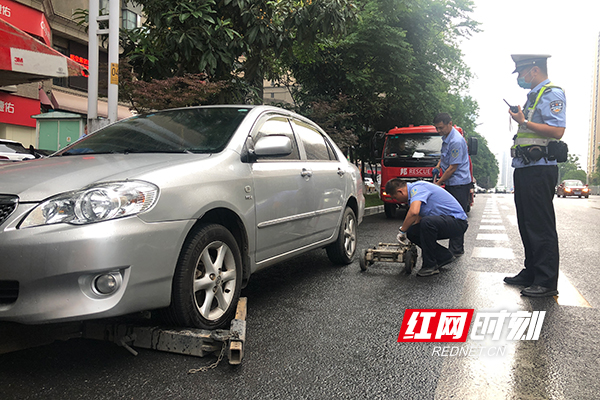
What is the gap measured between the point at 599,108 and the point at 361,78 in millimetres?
143959

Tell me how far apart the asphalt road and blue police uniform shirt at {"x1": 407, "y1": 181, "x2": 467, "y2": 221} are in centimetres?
112

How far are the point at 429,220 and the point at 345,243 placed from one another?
3.22ft

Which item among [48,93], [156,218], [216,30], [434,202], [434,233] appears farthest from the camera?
[48,93]

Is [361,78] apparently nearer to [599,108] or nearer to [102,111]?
[102,111]

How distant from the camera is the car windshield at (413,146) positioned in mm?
12211

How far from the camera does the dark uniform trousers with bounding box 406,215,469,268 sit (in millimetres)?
5207

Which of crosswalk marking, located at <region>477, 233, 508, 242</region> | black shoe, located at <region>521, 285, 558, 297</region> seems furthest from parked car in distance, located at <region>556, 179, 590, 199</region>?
black shoe, located at <region>521, 285, 558, 297</region>

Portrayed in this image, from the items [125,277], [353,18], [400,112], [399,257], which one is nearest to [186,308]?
[125,277]

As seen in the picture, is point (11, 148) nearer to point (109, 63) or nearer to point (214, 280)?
point (109, 63)

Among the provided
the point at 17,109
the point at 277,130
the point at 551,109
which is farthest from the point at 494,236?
the point at 17,109

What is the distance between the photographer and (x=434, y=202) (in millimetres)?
5438

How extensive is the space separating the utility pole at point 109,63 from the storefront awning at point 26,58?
1.74 ft

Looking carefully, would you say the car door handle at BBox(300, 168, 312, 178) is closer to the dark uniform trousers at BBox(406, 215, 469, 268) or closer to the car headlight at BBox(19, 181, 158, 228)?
the dark uniform trousers at BBox(406, 215, 469, 268)

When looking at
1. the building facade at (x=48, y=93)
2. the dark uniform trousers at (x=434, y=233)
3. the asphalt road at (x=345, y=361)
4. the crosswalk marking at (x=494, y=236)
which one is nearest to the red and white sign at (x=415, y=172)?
the crosswalk marking at (x=494, y=236)
